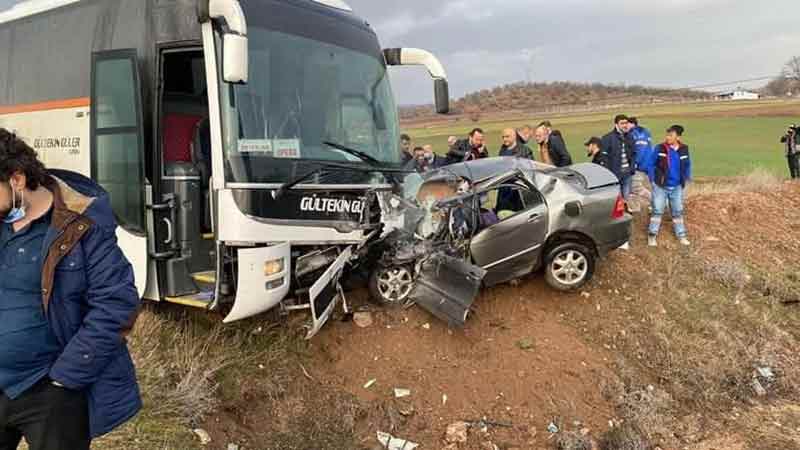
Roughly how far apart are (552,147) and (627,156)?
121cm

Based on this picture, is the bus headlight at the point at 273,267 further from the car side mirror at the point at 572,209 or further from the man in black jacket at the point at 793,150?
the man in black jacket at the point at 793,150

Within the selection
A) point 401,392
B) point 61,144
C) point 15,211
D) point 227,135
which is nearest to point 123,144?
point 61,144

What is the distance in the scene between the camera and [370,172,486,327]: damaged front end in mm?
6066

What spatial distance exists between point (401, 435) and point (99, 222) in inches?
154

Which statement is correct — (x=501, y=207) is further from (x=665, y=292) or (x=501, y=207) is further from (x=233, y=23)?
(x=233, y=23)

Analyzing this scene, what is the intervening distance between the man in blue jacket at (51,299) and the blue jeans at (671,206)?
782cm

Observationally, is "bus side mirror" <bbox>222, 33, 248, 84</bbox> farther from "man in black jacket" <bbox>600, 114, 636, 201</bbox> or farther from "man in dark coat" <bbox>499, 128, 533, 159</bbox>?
"man in black jacket" <bbox>600, 114, 636, 201</bbox>

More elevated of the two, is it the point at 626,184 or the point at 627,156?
the point at 627,156

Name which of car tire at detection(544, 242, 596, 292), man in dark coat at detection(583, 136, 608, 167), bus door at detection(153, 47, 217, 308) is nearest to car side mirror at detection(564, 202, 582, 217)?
car tire at detection(544, 242, 596, 292)

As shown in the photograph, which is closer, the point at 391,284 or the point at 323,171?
the point at 323,171

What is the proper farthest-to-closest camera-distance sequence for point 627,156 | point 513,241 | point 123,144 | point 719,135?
point 719,135
point 627,156
point 513,241
point 123,144

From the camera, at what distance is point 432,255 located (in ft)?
20.9

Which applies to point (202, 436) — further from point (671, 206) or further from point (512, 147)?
point (671, 206)

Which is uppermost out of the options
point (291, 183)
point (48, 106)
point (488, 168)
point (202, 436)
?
point (48, 106)
